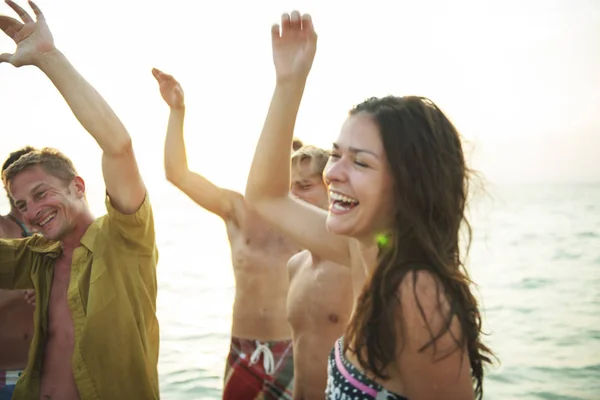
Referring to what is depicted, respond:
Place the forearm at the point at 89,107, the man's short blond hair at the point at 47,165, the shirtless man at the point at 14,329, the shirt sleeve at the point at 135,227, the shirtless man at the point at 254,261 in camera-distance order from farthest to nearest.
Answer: the shirtless man at the point at 14,329 → the shirtless man at the point at 254,261 → the man's short blond hair at the point at 47,165 → the shirt sleeve at the point at 135,227 → the forearm at the point at 89,107

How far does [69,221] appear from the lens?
3482 mm

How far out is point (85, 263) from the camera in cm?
328

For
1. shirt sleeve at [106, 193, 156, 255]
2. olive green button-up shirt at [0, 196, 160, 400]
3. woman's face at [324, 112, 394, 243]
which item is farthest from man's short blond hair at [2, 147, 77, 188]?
woman's face at [324, 112, 394, 243]

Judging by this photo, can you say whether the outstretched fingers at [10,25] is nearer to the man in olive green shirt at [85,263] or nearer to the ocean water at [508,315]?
the man in olive green shirt at [85,263]

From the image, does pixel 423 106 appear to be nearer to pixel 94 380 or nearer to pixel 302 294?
pixel 302 294

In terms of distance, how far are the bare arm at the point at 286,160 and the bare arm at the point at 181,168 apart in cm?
187

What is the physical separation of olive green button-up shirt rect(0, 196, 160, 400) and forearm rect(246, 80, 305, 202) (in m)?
0.77

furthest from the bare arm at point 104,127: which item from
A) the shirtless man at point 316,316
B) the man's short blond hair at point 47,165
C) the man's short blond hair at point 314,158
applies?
the man's short blond hair at point 314,158

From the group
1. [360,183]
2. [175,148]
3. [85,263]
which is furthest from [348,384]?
[175,148]

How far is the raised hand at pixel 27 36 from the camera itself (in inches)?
124

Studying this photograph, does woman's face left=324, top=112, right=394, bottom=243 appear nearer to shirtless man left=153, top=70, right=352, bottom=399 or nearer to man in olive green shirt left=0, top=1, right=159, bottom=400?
man in olive green shirt left=0, top=1, right=159, bottom=400

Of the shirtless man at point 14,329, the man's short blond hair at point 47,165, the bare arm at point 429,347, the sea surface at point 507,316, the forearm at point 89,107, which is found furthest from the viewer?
the sea surface at point 507,316

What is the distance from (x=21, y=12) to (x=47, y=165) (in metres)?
0.82

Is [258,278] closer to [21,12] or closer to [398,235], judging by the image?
[21,12]
